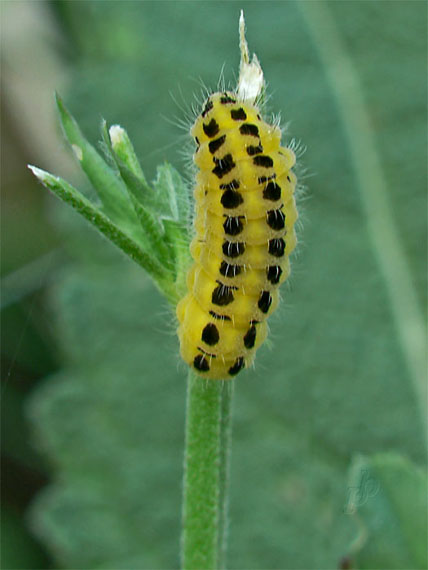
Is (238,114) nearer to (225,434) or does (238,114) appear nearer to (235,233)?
(235,233)

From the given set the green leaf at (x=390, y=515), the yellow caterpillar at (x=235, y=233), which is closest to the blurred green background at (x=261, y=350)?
the green leaf at (x=390, y=515)

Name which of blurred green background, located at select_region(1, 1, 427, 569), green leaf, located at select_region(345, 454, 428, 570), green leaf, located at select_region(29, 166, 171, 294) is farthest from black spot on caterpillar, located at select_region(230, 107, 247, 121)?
blurred green background, located at select_region(1, 1, 427, 569)

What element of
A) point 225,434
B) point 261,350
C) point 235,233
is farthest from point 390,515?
point 261,350

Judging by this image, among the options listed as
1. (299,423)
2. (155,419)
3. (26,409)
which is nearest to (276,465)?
(299,423)

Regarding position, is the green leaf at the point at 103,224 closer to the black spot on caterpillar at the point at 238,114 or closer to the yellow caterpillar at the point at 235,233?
the yellow caterpillar at the point at 235,233

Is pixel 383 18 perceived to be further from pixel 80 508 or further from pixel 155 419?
pixel 80 508
